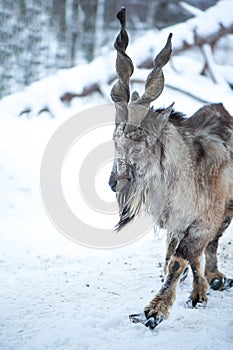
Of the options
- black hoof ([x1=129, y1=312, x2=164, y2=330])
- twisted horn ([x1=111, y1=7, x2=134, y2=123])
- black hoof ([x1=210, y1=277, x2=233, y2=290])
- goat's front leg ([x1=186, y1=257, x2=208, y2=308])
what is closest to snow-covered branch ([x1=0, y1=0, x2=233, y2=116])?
black hoof ([x1=210, y1=277, x2=233, y2=290])

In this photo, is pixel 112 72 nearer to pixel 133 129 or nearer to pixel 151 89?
pixel 151 89

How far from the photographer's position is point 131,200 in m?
3.64

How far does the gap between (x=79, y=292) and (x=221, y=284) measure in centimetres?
114

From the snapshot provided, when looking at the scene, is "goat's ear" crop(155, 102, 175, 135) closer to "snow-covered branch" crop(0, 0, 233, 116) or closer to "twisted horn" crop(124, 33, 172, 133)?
"twisted horn" crop(124, 33, 172, 133)

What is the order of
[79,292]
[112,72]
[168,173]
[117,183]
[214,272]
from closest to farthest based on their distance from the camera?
[117,183] < [168,173] < [79,292] < [214,272] < [112,72]

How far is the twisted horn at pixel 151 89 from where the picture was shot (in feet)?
Result: 11.7

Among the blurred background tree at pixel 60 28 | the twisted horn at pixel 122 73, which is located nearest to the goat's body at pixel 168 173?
the twisted horn at pixel 122 73

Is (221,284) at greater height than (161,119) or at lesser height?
lesser

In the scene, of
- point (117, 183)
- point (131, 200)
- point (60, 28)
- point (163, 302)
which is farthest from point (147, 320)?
point (60, 28)

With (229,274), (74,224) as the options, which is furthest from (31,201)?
(229,274)

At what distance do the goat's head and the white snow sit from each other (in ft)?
2.34

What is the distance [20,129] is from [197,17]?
3628mm

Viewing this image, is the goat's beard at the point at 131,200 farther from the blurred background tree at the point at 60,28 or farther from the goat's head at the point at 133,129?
the blurred background tree at the point at 60,28

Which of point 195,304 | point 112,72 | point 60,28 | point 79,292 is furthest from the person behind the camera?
point 60,28
